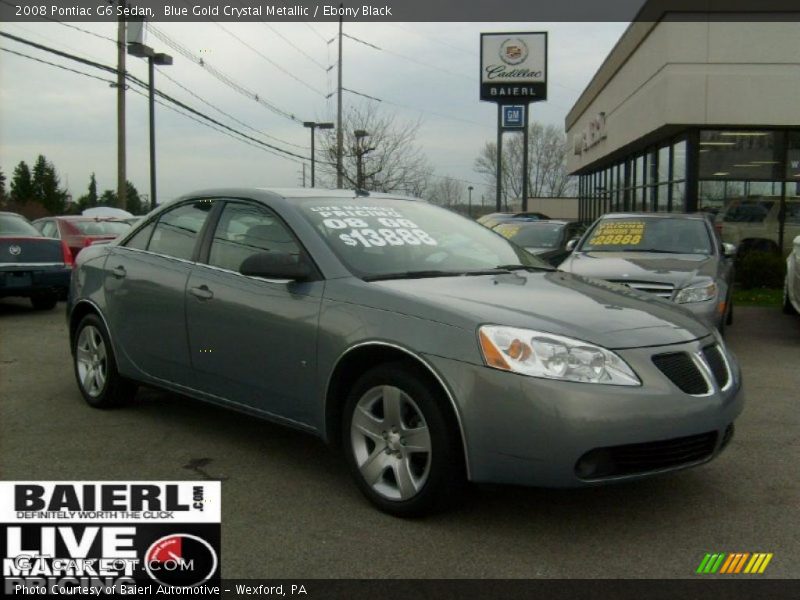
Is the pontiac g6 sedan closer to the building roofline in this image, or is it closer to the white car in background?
the white car in background

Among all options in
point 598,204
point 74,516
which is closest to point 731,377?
point 74,516

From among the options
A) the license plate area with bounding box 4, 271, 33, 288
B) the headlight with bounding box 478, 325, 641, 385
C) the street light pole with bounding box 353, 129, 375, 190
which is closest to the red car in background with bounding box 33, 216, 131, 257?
the license plate area with bounding box 4, 271, 33, 288

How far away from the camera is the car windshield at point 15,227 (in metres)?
12.0

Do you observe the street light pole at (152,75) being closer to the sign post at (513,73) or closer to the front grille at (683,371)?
the sign post at (513,73)

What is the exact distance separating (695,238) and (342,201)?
18.9 feet

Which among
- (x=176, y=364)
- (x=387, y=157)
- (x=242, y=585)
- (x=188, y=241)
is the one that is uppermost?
(x=387, y=157)

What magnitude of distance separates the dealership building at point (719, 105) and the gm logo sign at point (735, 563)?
14209 mm

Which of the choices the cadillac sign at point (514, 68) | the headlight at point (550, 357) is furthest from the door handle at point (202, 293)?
the cadillac sign at point (514, 68)

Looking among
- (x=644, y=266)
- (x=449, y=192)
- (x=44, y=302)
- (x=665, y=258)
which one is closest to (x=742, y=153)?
(x=665, y=258)

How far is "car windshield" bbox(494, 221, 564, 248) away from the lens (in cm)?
1417

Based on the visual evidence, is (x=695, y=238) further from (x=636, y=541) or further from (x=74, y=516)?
(x=74, y=516)

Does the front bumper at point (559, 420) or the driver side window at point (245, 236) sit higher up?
the driver side window at point (245, 236)

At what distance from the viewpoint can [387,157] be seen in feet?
147

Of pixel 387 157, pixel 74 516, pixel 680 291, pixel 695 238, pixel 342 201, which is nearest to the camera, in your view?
pixel 74 516
